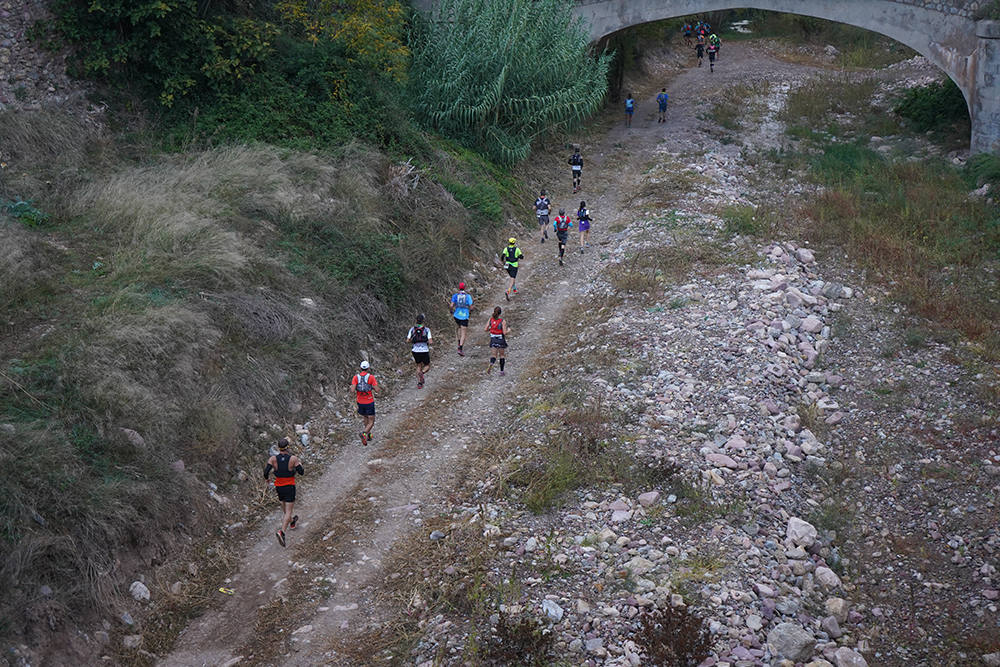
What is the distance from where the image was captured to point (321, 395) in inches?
540

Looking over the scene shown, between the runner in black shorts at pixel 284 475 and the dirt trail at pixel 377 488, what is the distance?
265mm

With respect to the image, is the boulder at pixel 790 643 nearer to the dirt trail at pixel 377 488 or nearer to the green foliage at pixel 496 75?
the dirt trail at pixel 377 488

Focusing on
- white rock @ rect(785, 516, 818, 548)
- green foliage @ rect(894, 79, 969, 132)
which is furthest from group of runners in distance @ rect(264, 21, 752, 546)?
green foliage @ rect(894, 79, 969, 132)

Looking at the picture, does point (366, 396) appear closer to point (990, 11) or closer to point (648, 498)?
point (648, 498)

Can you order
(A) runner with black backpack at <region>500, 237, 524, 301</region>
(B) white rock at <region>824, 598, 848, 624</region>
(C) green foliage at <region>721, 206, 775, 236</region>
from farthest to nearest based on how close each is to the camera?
1. (C) green foliage at <region>721, 206, 775, 236</region>
2. (A) runner with black backpack at <region>500, 237, 524, 301</region>
3. (B) white rock at <region>824, 598, 848, 624</region>

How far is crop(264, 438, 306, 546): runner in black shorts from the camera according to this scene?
10.7 m

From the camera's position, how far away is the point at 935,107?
1104 inches

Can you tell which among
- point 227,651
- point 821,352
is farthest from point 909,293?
point 227,651

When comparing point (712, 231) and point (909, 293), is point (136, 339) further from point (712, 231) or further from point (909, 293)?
point (909, 293)

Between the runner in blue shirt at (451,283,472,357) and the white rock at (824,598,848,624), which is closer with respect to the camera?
the white rock at (824,598,848,624)

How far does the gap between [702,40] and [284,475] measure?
3782cm

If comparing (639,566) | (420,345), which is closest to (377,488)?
(420,345)

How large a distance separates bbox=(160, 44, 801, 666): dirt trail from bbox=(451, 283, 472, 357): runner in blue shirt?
0.35 metres

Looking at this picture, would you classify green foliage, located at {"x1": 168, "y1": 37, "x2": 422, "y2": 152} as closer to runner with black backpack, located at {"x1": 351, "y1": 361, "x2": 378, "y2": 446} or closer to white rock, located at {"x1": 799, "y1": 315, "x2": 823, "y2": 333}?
runner with black backpack, located at {"x1": 351, "y1": 361, "x2": 378, "y2": 446}
